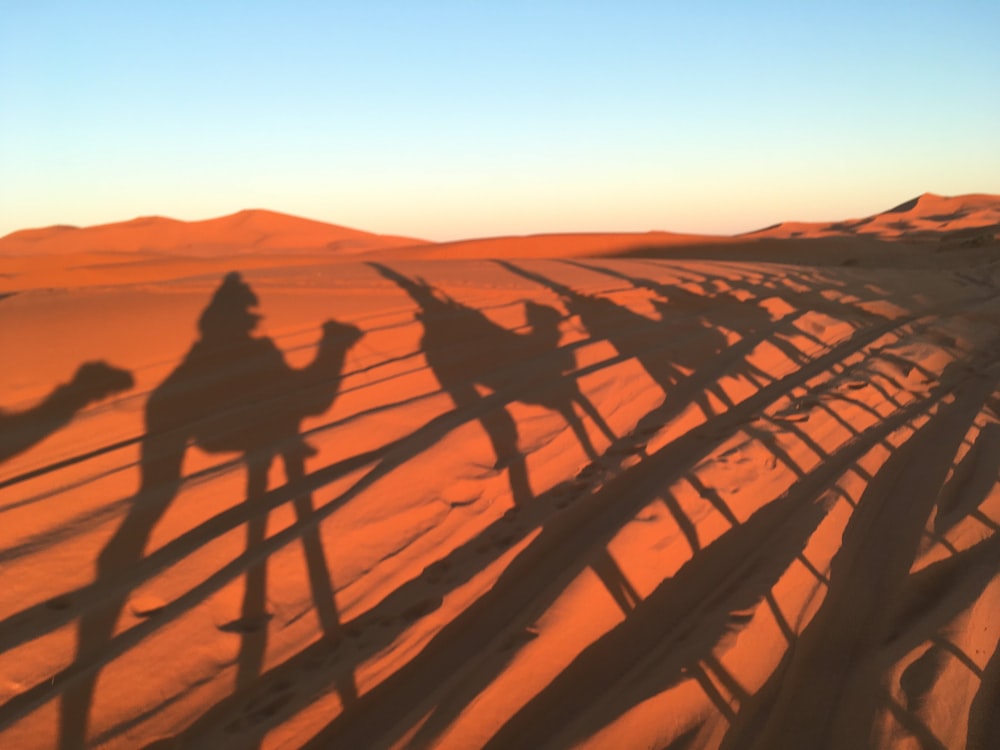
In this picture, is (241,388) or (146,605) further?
(241,388)

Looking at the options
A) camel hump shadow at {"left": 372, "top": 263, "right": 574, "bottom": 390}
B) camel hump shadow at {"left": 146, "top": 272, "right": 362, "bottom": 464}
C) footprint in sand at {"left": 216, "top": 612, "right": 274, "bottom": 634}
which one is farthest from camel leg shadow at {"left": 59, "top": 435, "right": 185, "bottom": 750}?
camel hump shadow at {"left": 372, "top": 263, "right": 574, "bottom": 390}

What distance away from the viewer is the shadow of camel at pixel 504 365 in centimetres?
482

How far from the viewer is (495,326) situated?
702 centimetres

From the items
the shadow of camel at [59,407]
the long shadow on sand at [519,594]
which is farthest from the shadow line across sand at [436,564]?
the shadow of camel at [59,407]

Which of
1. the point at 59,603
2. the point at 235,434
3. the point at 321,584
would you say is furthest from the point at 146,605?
the point at 235,434

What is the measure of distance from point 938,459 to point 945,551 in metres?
1.45

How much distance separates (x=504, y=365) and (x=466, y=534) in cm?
246

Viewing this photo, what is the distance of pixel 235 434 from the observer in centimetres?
435

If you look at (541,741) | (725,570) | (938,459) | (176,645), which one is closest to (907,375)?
(938,459)

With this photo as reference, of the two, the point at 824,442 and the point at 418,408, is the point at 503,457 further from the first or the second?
the point at 824,442

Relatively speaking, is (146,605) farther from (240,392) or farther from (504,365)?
(504,365)

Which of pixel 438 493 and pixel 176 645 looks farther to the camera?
pixel 438 493

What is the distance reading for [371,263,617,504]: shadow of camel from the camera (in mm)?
4816

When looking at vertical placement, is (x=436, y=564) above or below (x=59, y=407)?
below
